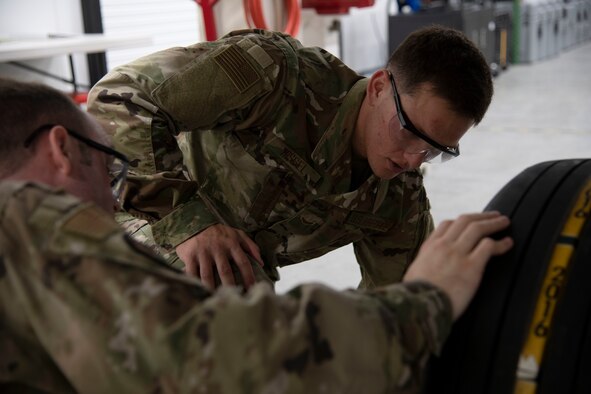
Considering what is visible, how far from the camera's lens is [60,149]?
98 cm

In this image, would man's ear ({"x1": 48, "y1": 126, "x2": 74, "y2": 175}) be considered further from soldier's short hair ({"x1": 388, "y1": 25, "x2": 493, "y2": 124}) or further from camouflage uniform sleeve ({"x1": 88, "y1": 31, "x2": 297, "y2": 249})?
soldier's short hair ({"x1": 388, "y1": 25, "x2": 493, "y2": 124})

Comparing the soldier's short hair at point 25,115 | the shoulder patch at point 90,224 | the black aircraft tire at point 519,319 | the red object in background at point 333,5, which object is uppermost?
the soldier's short hair at point 25,115

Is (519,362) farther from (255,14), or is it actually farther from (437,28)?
(255,14)

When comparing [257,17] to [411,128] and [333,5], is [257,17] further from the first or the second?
[411,128]

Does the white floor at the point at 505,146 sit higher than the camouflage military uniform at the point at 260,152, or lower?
lower

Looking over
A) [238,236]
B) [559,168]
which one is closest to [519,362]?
[559,168]

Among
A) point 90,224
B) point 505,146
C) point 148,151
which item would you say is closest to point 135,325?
point 90,224

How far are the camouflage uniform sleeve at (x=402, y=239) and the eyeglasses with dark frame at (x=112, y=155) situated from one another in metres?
0.90

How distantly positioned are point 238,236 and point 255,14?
2741 mm

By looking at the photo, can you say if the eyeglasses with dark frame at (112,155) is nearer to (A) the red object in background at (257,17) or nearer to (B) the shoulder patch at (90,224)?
(B) the shoulder patch at (90,224)

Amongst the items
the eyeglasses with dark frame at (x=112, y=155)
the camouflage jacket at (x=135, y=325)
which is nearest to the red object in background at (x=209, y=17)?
the eyeglasses with dark frame at (x=112, y=155)

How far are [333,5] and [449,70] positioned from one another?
353 centimetres

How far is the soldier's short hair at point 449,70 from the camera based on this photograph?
1.61 metres

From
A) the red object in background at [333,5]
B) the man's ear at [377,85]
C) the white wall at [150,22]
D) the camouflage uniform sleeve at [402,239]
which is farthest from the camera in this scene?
the white wall at [150,22]
